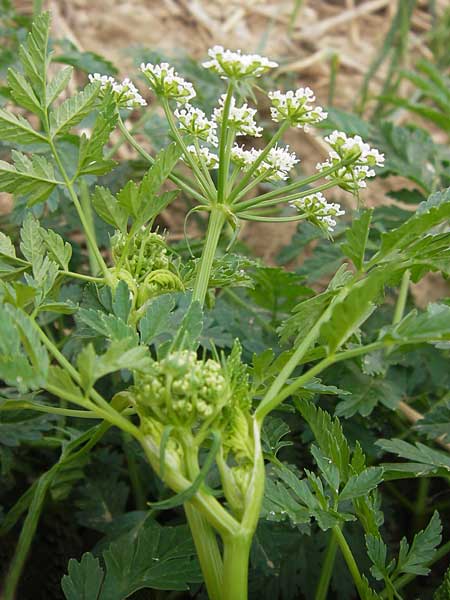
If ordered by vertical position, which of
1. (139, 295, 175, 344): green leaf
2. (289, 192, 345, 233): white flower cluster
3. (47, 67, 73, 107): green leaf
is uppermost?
(47, 67, 73, 107): green leaf

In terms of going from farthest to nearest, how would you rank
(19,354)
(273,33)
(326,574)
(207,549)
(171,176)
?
(273,33) < (326,574) < (171,176) < (207,549) < (19,354)

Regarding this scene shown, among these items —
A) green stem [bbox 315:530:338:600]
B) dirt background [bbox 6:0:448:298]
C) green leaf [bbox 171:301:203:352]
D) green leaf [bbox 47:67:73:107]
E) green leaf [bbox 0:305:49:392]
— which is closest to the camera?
green leaf [bbox 0:305:49:392]

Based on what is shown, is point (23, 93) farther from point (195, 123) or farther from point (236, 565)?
point (236, 565)

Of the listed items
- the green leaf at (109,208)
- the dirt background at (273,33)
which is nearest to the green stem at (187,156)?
the green leaf at (109,208)

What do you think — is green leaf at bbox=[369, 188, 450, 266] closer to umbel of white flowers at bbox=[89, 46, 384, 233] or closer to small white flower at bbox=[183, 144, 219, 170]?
umbel of white flowers at bbox=[89, 46, 384, 233]

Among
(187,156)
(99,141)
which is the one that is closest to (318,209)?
(187,156)

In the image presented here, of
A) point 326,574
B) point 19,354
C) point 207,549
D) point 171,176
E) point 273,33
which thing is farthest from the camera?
point 273,33

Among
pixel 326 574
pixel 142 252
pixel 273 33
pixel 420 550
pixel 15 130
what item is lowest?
pixel 326 574

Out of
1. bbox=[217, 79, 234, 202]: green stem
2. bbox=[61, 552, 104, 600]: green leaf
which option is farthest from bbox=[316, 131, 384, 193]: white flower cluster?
bbox=[61, 552, 104, 600]: green leaf
